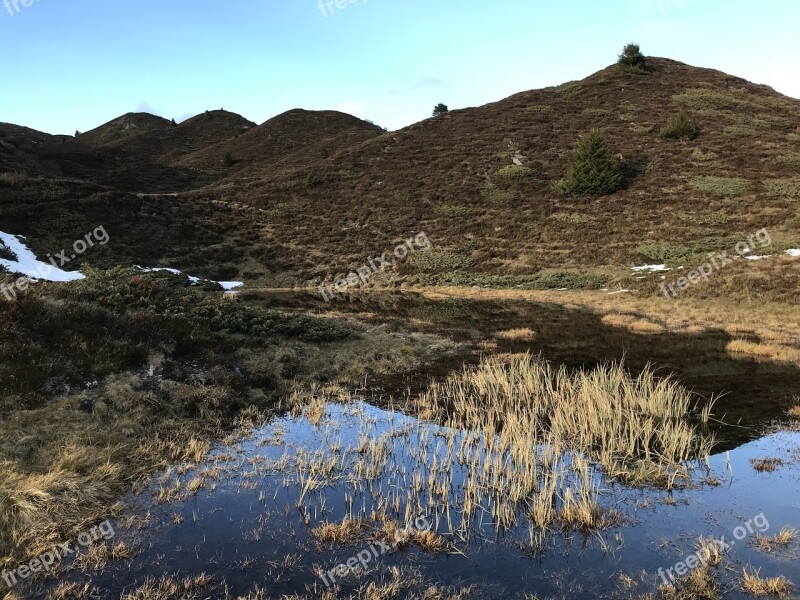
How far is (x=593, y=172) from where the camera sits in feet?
173

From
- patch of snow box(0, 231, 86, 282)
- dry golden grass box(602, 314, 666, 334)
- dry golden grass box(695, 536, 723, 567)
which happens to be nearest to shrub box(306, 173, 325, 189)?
patch of snow box(0, 231, 86, 282)

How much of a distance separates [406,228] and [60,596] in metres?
51.0

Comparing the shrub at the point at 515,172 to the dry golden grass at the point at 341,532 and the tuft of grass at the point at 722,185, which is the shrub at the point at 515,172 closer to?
the tuft of grass at the point at 722,185

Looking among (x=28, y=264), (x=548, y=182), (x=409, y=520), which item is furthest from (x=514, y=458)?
(x=548, y=182)

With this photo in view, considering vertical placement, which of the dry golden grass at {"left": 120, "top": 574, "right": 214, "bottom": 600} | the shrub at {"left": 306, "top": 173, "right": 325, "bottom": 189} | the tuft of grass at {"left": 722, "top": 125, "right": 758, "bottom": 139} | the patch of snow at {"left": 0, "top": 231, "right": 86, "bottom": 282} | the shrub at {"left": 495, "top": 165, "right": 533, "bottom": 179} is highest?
the tuft of grass at {"left": 722, "top": 125, "right": 758, "bottom": 139}

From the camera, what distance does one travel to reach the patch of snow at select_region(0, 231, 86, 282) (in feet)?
101

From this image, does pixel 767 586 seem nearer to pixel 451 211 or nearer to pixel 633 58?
pixel 451 211

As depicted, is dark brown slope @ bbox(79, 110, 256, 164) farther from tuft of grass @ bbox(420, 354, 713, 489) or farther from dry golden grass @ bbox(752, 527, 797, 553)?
dry golden grass @ bbox(752, 527, 797, 553)

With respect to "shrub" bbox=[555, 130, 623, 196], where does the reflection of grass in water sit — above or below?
below

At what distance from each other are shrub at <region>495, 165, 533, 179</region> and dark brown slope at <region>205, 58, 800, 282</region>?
602 millimetres

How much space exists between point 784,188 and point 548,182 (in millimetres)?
22745

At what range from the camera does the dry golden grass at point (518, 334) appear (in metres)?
21.1

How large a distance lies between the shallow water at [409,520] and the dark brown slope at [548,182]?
33.8 m

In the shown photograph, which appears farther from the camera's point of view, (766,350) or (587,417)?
(766,350)
